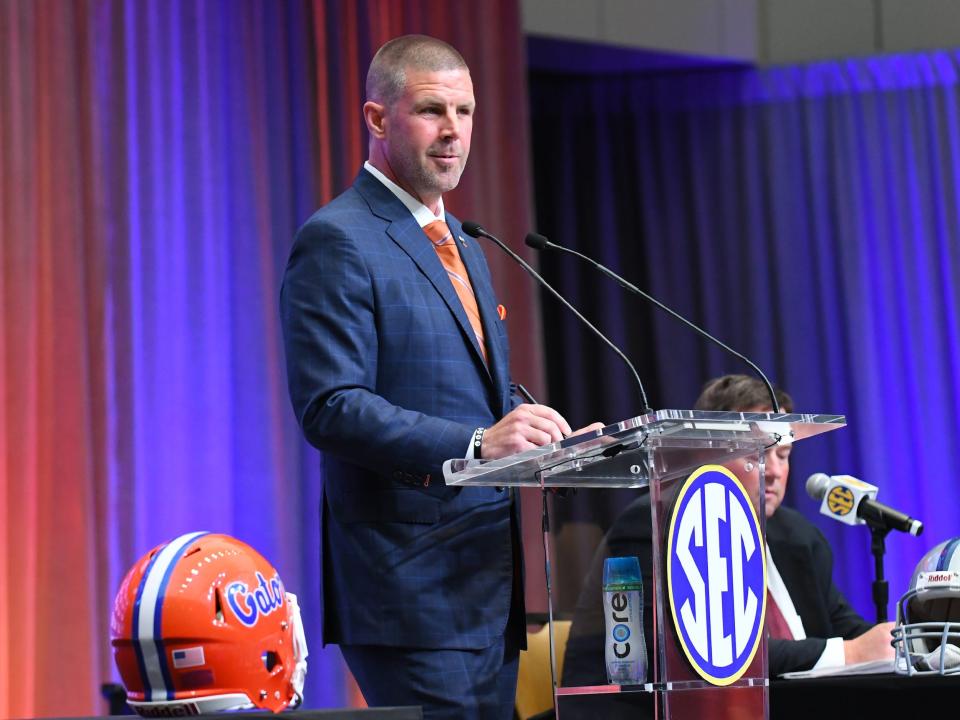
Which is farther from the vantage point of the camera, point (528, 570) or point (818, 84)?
point (818, 84)

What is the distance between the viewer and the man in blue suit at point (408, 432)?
202 cm

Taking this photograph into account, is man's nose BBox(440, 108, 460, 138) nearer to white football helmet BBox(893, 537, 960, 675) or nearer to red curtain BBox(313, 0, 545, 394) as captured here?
white football helmet BBox(893, 537, 960, 675)

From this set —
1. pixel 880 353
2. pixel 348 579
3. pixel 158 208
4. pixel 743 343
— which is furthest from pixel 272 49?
pixel 348 579

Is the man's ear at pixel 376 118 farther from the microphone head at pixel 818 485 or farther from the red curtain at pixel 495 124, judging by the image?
the red curtain at pixel 495 124

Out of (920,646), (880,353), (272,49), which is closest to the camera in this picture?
(920,646)

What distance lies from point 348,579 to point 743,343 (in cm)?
415

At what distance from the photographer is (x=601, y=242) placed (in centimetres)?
611

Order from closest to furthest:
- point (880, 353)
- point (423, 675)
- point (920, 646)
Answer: point (423, 675)
point (920, 646)
point (880, 353)

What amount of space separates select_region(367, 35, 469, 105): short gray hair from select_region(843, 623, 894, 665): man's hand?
1.34 m

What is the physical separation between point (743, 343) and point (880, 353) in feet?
1.85

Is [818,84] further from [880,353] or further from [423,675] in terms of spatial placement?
[423,675]

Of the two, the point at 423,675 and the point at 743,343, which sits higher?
the point at 743,343

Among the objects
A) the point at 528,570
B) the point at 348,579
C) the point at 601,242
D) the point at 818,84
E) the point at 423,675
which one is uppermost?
the point at 818,84

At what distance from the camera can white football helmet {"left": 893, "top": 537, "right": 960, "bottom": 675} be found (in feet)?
7.83
